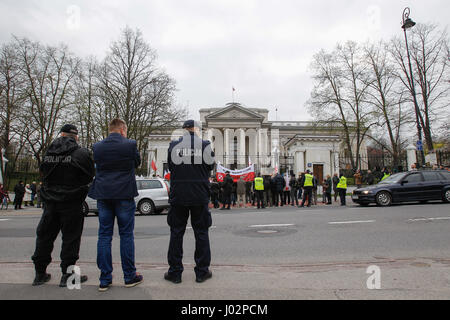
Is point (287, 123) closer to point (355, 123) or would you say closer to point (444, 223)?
point (355, 123)

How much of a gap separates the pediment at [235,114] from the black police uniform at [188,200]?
182 ft

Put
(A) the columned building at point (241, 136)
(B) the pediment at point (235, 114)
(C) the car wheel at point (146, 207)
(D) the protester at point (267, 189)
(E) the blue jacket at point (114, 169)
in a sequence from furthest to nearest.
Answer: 1. (B) the pediment at point (235, 114)
2. (A) the columned building at point (241, 136)
3. (D) the protester at point (267, 189)
4. (C) the car wheel at point (146, 207)
5. (E) the blue jacket at point (114, 169)

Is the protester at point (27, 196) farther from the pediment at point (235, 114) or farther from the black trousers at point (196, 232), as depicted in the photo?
the pediment at point (235, 114)

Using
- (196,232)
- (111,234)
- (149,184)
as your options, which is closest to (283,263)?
(196,232)

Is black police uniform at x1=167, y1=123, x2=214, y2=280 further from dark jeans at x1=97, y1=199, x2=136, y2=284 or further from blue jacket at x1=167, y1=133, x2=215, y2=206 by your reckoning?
dark jeans at x1=97, y1=199, x2=136, y2=284

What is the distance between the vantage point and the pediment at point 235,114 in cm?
5859

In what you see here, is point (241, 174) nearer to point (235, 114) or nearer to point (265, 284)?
point (265, 284)

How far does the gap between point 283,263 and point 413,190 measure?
11694mm

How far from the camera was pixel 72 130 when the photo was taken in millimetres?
4012

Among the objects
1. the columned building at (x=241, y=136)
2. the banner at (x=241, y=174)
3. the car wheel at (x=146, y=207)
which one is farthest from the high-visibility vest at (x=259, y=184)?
the columned building at (x=241, y=136)

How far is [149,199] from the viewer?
1312cm

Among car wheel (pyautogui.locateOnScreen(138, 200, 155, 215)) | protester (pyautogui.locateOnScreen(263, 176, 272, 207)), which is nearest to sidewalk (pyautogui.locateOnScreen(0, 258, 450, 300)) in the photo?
car wheel (pyautogui.locateOnScreen(138, 200, 155, 215))

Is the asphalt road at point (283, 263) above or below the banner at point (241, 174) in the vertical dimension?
below
